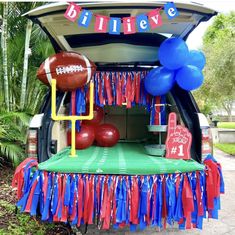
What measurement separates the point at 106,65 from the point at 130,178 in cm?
211

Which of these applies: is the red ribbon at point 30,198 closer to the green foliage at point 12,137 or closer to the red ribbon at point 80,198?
the red ribbon at point 80,198

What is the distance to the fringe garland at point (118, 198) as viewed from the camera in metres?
2.55

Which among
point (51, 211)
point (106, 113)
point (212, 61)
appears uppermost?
point (212, 61)

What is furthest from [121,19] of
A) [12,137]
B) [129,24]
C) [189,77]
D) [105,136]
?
[12,137]

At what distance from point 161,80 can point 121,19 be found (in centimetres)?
86

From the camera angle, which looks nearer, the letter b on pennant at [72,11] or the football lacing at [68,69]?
the letter b on pennant at [72,11]

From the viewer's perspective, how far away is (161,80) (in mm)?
3535

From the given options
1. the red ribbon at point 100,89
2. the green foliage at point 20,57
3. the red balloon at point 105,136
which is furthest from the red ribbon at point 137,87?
the green foliage at point 20,57

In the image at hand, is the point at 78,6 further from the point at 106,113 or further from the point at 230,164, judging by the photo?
the point at 230,164

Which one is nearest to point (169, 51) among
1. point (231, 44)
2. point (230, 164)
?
point (230, 164)

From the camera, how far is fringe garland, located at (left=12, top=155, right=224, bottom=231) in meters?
2.55

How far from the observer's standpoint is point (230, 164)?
7.78m

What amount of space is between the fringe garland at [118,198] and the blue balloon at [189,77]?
1.15m

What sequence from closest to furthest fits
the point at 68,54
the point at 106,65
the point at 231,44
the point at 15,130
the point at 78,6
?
the point at 78,6 → the point at 68,54 → the point at 106,65 → the point at 15,130 → the point at 231,44
